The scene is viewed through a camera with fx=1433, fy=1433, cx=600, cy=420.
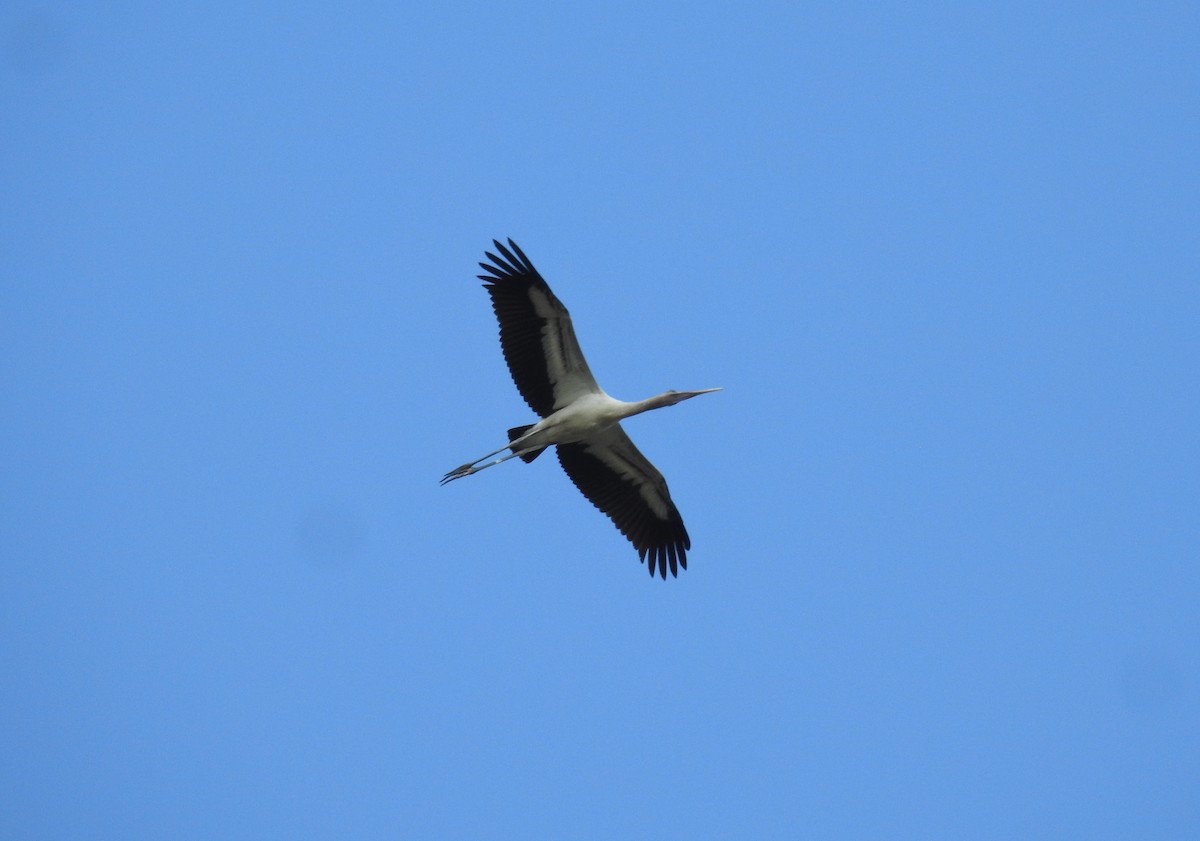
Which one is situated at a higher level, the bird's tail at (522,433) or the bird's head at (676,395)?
the bird's head at (676,395)

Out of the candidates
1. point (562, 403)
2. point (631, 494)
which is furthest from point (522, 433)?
point (631, 494)

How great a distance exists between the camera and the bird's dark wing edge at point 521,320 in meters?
17.4

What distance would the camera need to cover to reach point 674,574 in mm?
19562

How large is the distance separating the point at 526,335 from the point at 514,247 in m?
1.13

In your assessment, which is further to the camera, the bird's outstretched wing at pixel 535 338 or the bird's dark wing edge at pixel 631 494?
the bird's dark wing edge at pixel 631 494

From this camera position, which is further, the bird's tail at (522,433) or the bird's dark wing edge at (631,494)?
the bird's dark wing edge at (631,494)

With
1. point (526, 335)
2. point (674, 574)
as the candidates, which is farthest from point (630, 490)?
point (526, 335)

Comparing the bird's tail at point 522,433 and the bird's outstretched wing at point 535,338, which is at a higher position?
the bird's outstretched wing at point 535,338

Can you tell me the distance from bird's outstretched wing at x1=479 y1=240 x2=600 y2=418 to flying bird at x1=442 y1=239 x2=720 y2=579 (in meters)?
0.01

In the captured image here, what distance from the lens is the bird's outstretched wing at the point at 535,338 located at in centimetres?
1742

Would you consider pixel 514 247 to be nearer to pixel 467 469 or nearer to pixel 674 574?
pixel 467 469

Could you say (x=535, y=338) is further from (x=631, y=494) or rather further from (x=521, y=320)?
(x=631, y=494)

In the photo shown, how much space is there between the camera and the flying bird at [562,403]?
17500 millimetres

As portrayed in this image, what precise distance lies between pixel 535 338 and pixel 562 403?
93 centimetres
